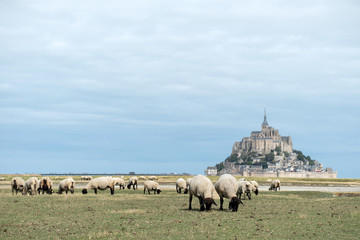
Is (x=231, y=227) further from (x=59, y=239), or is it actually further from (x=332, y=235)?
(x=59, y=239)

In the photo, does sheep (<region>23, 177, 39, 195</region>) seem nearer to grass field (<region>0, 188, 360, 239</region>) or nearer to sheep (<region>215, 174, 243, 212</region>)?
grass field (<region>0, 188, 360, 239</region>)

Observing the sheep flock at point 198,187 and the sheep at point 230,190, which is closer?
the sheep flock at point 198,187

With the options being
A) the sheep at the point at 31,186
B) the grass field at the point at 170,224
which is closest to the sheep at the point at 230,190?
the grass field at the point at 170,224

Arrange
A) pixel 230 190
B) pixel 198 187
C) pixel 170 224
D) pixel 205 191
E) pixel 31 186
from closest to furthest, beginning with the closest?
pixel 170 224 < pixel 205 191 < pixel 198 187 < pixel 230 190 < pixel 31 186

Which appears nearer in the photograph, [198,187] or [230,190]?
[198,187]

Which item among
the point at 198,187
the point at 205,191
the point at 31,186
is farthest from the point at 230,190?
the point at 31,186

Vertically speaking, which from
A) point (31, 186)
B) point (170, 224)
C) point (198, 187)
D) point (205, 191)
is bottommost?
point (170, 224)

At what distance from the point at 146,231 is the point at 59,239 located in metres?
3.76

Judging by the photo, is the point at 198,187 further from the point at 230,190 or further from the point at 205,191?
the point at 230,190

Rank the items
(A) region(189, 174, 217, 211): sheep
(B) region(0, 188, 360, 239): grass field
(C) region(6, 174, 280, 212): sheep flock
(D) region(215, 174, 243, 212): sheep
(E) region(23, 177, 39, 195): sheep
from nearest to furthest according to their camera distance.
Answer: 1. (B) region(0, 188, 360, 239): grass field
2. (A) region(189, 174, 217, 211): sheep
3. (C) region(6, 174, 280, 212): sheep flock
4. (D) region(215, 174, 243, 212): sheep
5. (E) region(23, 177, 39, 195): sheep

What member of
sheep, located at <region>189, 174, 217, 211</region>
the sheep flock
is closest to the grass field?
sheep, located at <region>189, 174, 217, 211</region>

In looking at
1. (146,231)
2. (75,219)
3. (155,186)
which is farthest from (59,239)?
(155,186)

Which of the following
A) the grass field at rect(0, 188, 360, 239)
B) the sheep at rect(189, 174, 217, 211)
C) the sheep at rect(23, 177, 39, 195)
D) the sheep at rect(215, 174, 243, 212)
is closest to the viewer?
the grass field at rect(0, 188, 360, 239)

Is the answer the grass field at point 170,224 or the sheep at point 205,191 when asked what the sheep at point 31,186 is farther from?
the sheep at point 205,191
